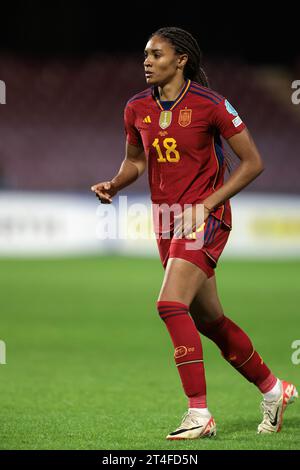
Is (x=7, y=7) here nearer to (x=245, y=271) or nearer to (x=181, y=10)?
(x=181, y=10)

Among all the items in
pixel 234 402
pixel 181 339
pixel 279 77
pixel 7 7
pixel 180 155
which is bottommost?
pixel 234 402

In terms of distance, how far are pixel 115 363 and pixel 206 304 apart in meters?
2.75

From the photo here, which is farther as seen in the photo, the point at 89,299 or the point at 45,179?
the point at 45,179

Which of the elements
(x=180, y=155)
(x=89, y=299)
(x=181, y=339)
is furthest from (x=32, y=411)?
(x=89, y=299)

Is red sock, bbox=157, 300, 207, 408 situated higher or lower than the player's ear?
lower

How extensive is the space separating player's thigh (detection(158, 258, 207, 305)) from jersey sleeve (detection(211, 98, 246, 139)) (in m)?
0.72

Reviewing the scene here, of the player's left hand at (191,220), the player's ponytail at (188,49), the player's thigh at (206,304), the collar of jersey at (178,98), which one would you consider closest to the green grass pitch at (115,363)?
the player's thigh at (206,304)

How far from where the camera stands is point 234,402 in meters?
6.03

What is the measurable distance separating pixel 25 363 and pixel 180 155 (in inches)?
129

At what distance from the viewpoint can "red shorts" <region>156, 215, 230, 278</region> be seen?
4.82 m

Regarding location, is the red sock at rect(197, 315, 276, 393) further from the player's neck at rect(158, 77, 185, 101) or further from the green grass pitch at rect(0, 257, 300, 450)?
the player's neck at rect(158, 77, 185, 101)

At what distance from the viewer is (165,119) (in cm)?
491

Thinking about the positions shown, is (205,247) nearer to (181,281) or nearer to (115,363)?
(181,281)

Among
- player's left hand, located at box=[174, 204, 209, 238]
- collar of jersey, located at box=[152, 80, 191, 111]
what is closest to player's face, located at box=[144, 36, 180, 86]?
collar of jersey, located at box=[152, 80, 191, 111]
